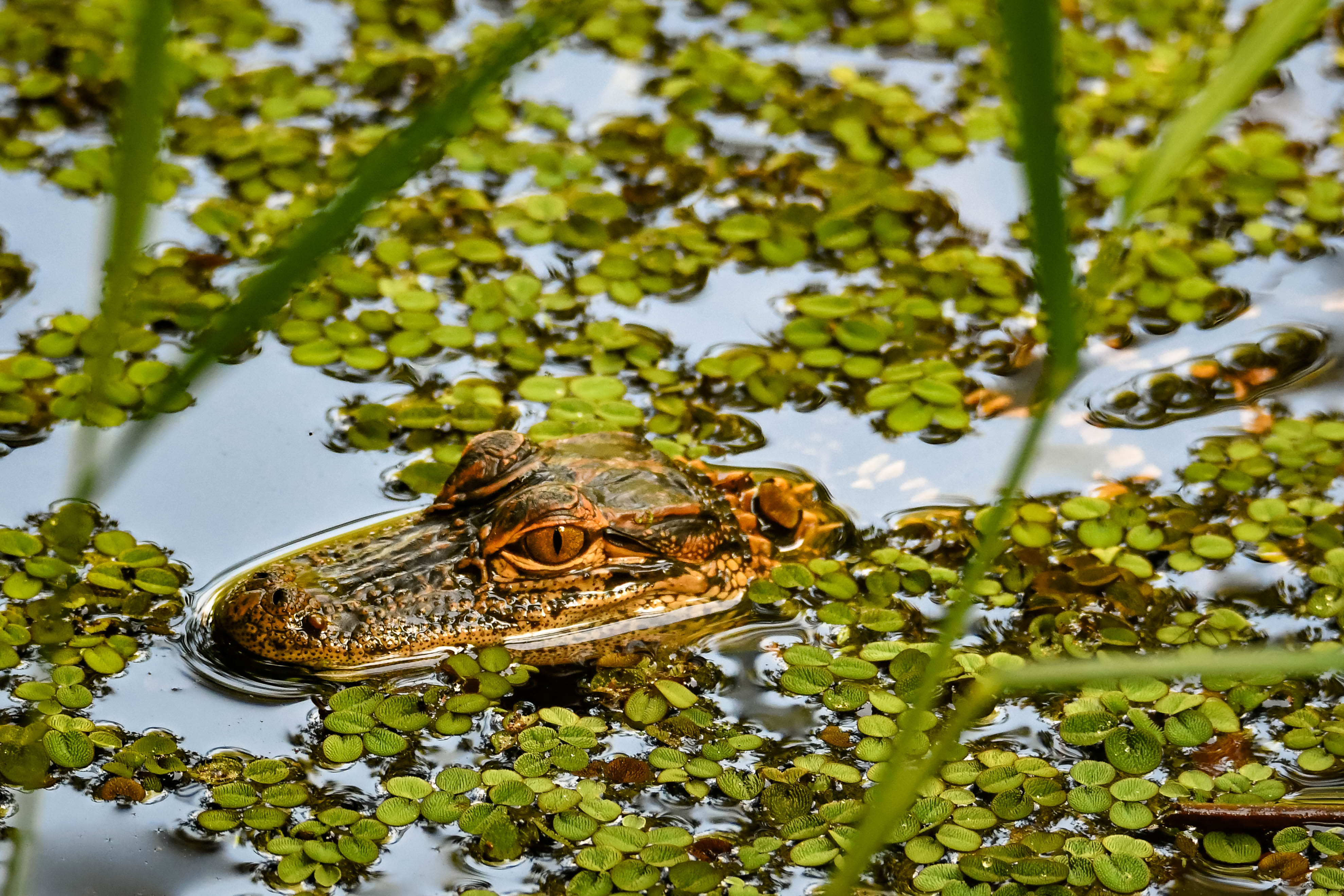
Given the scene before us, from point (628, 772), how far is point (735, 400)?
1.56 meters

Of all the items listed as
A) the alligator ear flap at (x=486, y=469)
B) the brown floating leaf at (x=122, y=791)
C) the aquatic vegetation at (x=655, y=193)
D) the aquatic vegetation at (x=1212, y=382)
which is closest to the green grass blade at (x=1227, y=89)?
the aquatic vegetation at (x=655, y=193)

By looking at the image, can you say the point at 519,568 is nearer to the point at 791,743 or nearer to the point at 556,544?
the point at 556,544

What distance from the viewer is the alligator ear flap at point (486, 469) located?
143 inches

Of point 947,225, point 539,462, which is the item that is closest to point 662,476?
point 539,462

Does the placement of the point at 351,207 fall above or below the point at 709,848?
above

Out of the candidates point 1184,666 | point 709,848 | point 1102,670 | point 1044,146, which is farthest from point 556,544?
point 1044,146

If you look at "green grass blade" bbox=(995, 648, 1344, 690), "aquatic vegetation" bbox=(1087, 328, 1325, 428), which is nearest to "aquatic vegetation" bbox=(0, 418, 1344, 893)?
"aquatic vegetation" bbox=(1087, 328, 1325, 428)

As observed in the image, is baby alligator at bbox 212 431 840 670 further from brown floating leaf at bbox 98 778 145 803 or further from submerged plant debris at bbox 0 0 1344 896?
brown floating leaf at bbox 98 778 145 803

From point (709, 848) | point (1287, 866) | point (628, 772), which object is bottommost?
point (1287, 866)

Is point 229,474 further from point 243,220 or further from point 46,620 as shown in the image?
point 243,220

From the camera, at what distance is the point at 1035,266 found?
→ 1.87m

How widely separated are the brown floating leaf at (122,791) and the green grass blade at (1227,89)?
2471 mm

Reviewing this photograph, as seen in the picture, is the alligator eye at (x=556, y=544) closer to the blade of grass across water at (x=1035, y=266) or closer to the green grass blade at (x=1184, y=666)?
the blade of grass across water at (x=1035, y=266)

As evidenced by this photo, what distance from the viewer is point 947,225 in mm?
5125
